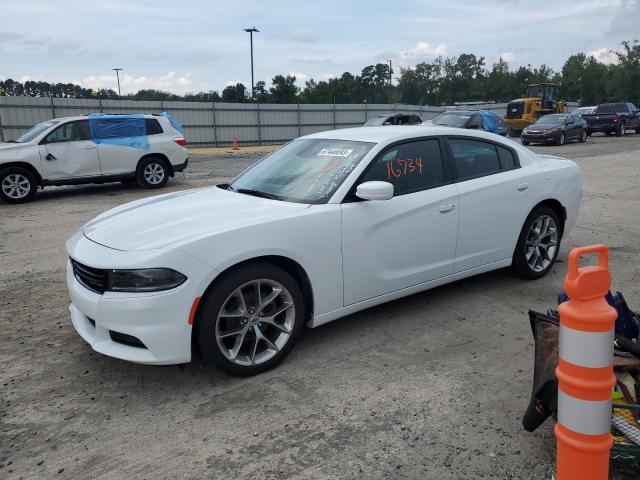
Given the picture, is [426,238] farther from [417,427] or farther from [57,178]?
[57,178]

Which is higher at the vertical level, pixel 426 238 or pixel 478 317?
pixel 426 238

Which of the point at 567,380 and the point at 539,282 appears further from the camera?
the point at 539,282

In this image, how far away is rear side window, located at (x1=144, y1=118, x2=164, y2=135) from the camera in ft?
41.5

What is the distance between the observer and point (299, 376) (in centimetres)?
361

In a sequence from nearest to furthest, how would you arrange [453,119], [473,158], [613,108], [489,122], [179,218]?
[179,218]
[473,158]
[453,119]
[489,122]
[613,108]

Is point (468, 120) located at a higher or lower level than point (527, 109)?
lower

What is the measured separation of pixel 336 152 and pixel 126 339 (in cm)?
211

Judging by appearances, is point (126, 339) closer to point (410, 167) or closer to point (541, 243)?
point (410, 167)

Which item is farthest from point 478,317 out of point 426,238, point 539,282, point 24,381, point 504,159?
point 24,381

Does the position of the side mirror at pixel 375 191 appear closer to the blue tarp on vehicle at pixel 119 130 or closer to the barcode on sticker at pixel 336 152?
the barcode on sticker at pixel 336 152

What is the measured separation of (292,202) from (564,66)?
101 metres

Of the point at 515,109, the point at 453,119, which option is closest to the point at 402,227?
the point at 453,119

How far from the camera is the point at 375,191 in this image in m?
3.76

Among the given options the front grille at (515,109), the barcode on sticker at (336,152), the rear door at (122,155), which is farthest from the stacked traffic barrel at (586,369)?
the front grille at (515,109)
